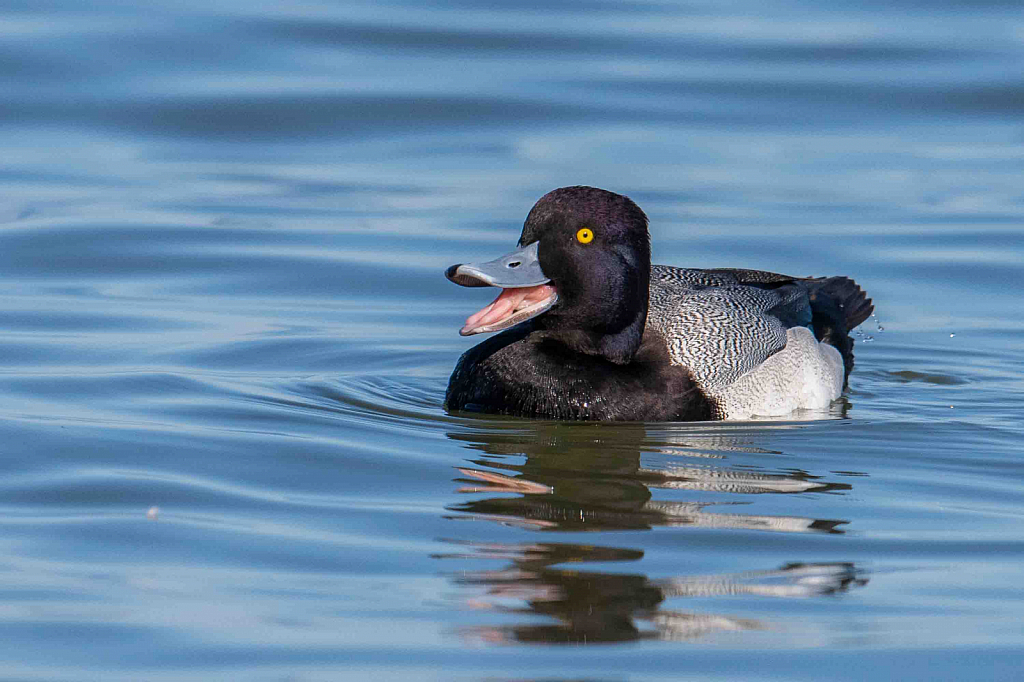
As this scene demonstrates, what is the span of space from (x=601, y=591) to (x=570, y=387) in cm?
279

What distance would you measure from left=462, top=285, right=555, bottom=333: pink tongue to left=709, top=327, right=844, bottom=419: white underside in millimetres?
915

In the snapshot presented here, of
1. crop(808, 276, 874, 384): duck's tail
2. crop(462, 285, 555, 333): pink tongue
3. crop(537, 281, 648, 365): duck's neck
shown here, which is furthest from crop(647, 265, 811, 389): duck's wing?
crop(462, 285, 555, 333): pink tongue

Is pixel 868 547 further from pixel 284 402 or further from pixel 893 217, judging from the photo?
pixel 893 217

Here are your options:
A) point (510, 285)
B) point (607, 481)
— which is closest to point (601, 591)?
point (607, 481)

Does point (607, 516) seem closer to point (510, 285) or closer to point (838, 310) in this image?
point (510, 285)

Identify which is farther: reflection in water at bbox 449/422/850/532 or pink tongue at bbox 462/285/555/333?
pink tongue at bbox 462/285/555/333

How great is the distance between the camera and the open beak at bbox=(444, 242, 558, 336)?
7711 millimetres

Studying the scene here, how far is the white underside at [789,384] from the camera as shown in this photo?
8.20 metres

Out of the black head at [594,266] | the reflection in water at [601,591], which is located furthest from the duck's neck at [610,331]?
the reflection in water at [601,591]

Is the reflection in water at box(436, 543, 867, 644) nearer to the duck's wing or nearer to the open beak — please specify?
the open beak

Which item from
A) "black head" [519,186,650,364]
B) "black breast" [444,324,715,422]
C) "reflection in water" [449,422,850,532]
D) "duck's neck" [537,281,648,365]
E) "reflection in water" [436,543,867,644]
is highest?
"black head" [519,186,650,364]

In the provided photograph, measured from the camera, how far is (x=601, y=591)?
5172 mm

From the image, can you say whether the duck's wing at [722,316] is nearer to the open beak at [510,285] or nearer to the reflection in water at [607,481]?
the reflection in water at [607,481]

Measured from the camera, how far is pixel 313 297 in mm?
10969
